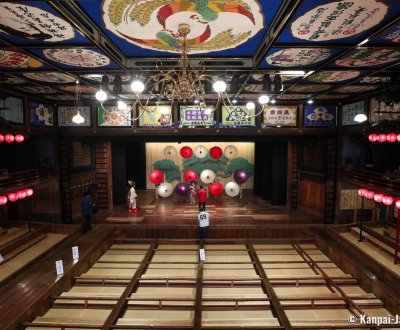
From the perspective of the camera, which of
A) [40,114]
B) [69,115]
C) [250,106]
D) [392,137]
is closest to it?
[392,137]

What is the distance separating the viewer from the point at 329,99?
9.58 metres

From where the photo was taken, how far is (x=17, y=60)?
198 inches

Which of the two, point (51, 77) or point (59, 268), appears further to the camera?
point (51, 77)

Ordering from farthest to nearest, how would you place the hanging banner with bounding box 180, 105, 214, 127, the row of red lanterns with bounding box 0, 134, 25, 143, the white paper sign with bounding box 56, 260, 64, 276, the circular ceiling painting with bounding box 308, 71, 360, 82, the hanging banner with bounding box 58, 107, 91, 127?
1. the hanging banner with bounding box 58, 107, 91, 127
2. the hanging banner with bounding box 180, 105, 214, 127
3. the row of red lanterns with bounding box 0, 134, 25, 143
4. the white paper sign with bounding box 56, 260, 64, 276
5. the circular ceiling painting with bounding box 308, 71, 360, 82

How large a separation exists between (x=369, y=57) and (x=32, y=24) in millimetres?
5495

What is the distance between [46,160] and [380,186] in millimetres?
11043

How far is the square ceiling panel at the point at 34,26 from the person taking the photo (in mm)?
3135

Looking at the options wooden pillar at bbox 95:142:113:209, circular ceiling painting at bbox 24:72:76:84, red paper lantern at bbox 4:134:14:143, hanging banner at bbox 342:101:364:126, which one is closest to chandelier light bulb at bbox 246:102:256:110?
hanging banner at bbox 342:101:364:126

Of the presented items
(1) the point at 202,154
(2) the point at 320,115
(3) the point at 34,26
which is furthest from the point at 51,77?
(2) the point at 320,115

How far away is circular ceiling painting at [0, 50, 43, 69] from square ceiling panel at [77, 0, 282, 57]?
5.91 ft

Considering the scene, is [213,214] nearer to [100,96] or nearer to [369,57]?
[100,96]

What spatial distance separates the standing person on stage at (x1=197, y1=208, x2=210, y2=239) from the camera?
8.40 meters

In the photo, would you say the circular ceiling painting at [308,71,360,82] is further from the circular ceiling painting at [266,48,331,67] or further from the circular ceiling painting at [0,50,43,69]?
the circular ceiling painting at [0,50,43,69]

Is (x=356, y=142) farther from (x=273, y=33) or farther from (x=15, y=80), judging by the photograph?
(x=15, y=80)
